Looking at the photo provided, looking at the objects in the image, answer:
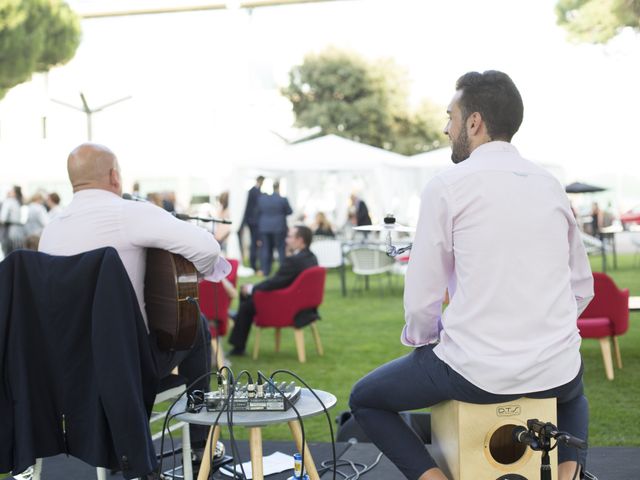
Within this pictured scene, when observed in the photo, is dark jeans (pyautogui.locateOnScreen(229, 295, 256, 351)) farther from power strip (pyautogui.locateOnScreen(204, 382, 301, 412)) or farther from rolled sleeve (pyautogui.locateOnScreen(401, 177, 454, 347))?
rolled sleeve (pyautogui.locateOnScreen(401, 177, 454, 347))

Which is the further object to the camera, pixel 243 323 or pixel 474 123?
pixel 243 323

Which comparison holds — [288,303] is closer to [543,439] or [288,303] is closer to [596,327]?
[596,327]

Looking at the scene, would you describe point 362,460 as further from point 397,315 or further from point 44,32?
point 44,32

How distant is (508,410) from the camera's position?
2.63 m

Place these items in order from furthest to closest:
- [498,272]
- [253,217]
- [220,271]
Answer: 1. [253,217]
2. [220,271]
3. [498,272]

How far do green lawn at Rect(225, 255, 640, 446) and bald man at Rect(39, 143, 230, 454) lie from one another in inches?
67.7

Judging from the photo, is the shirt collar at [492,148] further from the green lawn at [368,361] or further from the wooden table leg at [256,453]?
the green lawn at [368,361]

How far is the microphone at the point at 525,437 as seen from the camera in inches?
99.5

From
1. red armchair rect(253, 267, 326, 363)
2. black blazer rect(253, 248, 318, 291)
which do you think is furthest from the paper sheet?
black blazer rect(253, 248, 318, 291)

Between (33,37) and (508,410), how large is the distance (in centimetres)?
2210

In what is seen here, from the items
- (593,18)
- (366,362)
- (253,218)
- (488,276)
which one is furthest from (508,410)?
(593,18)

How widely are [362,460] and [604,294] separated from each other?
8.88 ft

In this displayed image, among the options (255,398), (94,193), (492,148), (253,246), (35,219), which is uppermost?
(492,148)

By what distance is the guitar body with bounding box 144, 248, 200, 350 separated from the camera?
3357 mm
